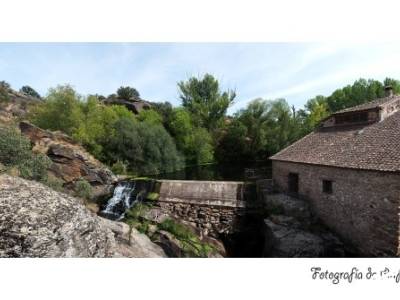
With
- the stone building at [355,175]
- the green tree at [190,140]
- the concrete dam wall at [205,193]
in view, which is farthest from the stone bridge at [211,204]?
the green tree at [190,140]

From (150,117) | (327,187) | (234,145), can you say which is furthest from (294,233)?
(150,117)

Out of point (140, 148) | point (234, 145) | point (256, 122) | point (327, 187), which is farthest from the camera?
point (234, 145)

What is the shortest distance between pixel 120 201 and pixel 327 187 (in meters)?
10.9

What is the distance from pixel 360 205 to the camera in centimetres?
909

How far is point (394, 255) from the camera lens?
25.6ft

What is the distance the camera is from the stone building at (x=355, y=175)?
320 inches

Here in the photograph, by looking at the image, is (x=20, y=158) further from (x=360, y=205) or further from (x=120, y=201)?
(x=360, y=205)

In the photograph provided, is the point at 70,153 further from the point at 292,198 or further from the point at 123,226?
the point at 292,198

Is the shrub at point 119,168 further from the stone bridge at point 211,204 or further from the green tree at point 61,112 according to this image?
the stone bridge at point 211,204

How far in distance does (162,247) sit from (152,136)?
60.2 feet

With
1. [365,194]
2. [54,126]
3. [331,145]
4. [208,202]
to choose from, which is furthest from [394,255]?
[54,126]

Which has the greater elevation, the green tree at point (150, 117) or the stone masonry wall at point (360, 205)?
the green tree at point (150, 117)

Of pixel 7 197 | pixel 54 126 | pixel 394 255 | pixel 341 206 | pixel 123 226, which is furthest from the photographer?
pixel 54 126

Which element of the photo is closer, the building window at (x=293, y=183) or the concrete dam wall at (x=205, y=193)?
the concrete dam wall at (x=205, y=193)
